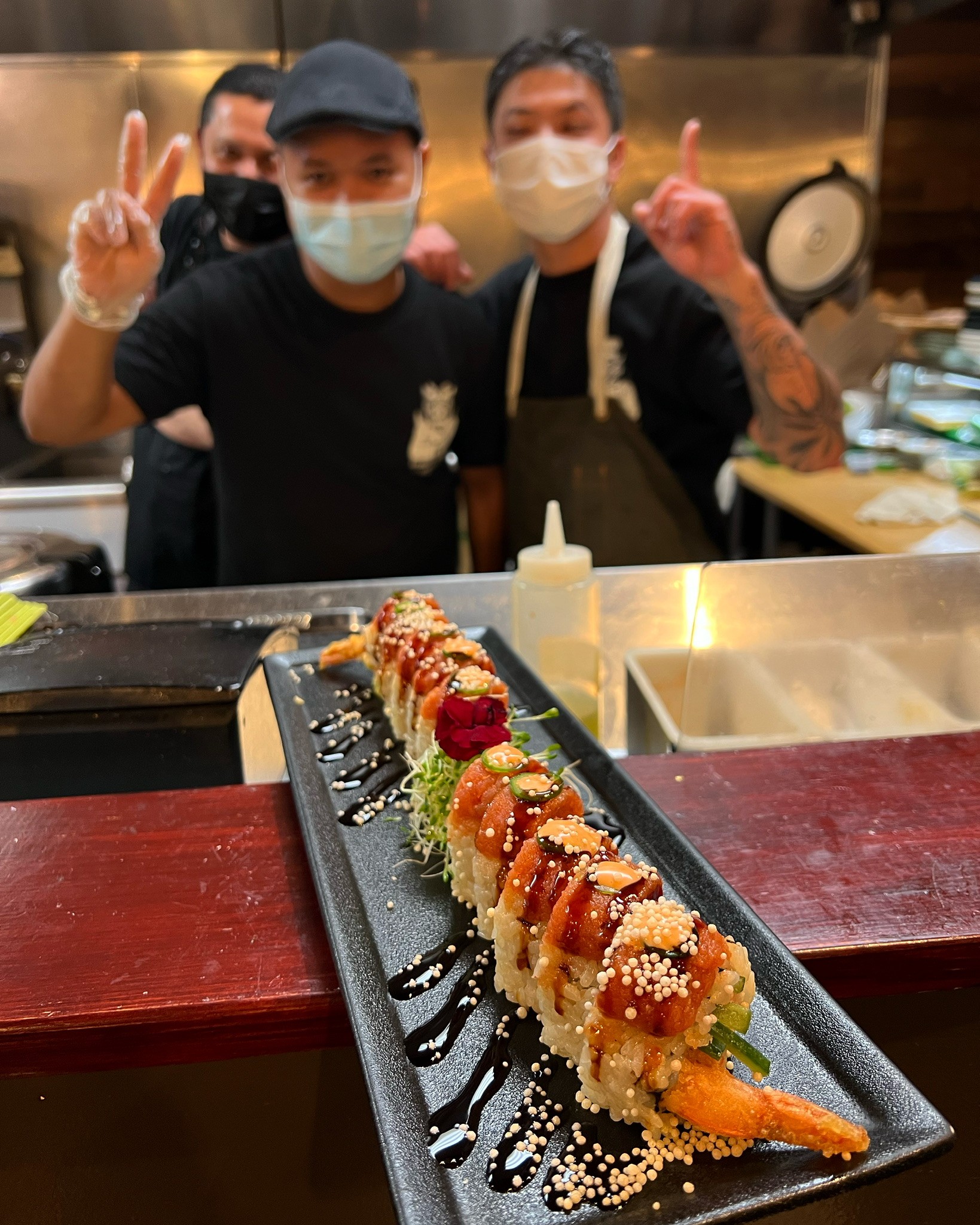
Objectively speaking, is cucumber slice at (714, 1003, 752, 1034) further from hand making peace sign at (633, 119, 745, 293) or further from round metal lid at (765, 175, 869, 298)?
round metal lid at (765, 175, 869, 298)

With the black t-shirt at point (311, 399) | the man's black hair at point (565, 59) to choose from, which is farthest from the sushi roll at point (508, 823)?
the man's black hair at point (565, 59)

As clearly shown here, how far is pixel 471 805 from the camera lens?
949 millimetres

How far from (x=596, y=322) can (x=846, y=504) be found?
1530mm

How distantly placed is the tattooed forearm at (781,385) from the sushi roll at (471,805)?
175 centimetres

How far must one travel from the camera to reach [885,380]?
14.0 feet

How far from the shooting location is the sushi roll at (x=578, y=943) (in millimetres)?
745

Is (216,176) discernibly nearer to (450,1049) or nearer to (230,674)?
(230,674)

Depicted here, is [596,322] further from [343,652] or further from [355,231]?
[343,652]

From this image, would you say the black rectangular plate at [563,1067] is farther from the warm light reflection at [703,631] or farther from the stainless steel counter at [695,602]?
the stainless steel counter at [695,602]

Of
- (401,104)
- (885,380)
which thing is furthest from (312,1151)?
(885,380)

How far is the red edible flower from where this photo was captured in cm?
101

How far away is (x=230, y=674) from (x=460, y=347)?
148 cm

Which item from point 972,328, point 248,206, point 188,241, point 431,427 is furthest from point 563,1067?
point 972,328

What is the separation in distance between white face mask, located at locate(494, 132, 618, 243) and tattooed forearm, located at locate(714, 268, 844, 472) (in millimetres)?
415
